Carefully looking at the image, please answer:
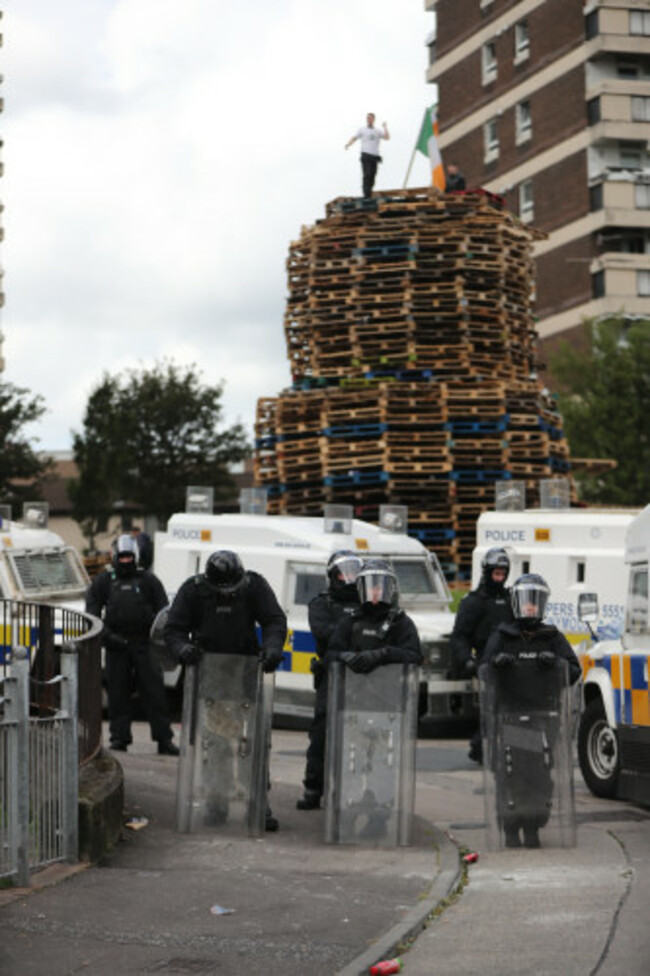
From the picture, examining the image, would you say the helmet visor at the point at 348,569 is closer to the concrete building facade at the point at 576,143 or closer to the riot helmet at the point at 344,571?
the riot helmet at the point at 344,571

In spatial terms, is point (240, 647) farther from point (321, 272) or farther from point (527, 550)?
point (321, 272)

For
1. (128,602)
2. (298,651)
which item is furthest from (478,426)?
(128,602)

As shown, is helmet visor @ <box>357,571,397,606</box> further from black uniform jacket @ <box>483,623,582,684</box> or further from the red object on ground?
the red object on ground

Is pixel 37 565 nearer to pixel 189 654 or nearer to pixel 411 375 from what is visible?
pixel 411 375

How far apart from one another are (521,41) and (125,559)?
5140 cm

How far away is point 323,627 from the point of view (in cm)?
1191

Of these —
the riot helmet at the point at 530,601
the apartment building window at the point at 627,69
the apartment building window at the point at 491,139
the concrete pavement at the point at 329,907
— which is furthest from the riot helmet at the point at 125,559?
the apartment building window at the point at 491,139

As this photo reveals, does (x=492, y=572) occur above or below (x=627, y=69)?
below

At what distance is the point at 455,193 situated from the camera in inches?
995

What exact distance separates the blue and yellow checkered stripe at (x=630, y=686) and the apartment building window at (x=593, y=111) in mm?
47782

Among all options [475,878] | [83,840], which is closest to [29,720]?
[83,840]

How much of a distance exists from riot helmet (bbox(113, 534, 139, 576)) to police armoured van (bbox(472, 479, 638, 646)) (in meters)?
5.55

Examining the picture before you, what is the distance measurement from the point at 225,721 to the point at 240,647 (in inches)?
20.2

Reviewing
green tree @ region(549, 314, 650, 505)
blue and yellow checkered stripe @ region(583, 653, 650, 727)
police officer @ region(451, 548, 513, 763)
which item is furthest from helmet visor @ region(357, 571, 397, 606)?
green tree @ region(549, 314, 650, 505)
